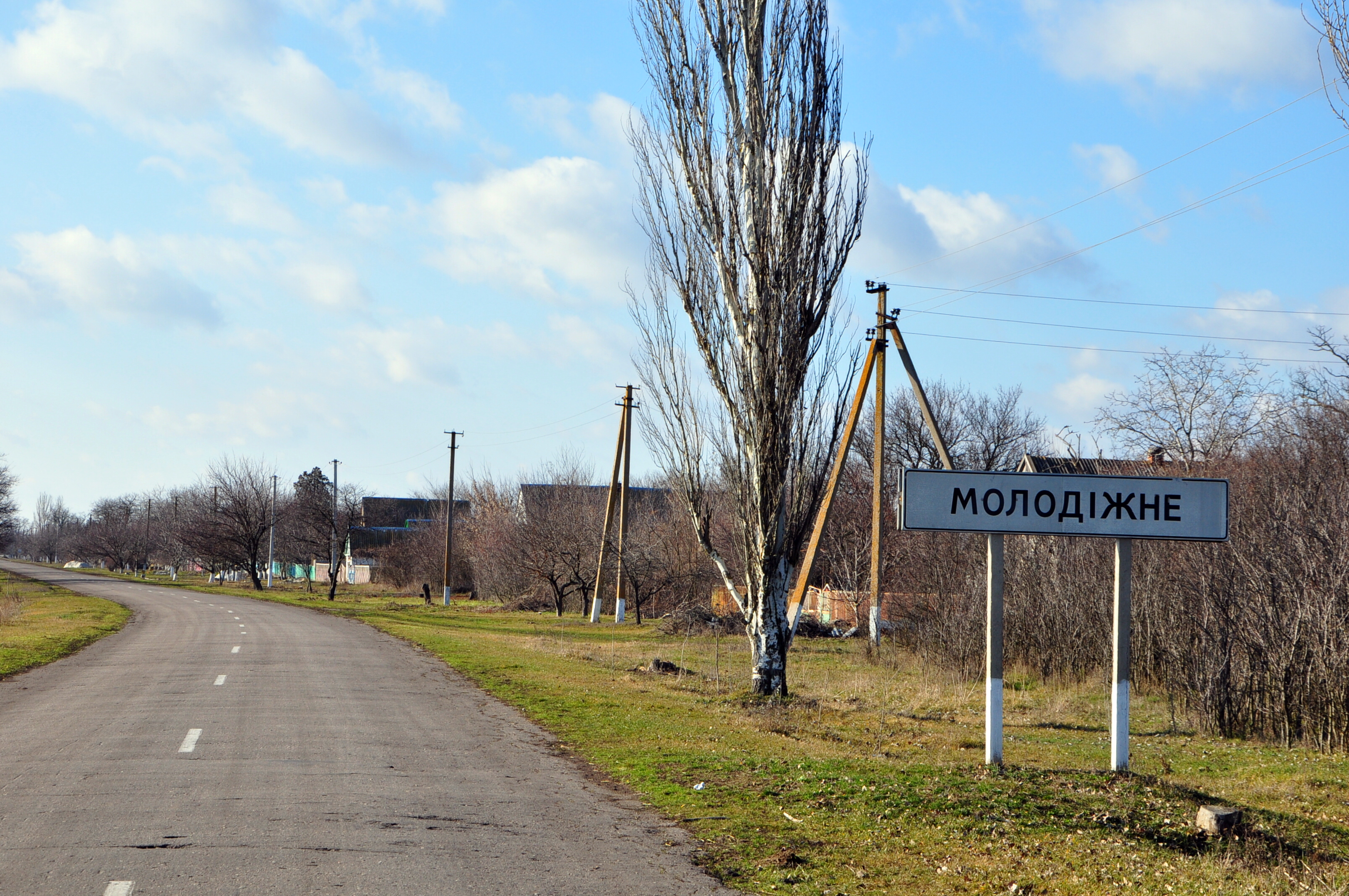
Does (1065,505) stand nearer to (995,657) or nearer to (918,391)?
(995,657)

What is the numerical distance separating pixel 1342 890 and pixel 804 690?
42.2 ft

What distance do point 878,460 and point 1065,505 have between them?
717 inches

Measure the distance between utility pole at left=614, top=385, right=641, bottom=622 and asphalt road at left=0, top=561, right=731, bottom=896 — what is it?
2200 cm

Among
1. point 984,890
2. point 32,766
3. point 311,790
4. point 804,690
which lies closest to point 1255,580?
point 804,690

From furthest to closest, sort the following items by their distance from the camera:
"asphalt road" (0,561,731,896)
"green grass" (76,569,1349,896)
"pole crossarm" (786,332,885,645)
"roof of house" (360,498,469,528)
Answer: "roof of house" (360,498,469,528)
"pole crossarm" (786,332,885,645)
"green grass" (76,569,1349,896)
"asphalt road" (0,561,731,896)

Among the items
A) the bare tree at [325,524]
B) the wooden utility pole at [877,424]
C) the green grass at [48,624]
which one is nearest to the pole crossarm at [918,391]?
the wooden utility pole at [877,424]

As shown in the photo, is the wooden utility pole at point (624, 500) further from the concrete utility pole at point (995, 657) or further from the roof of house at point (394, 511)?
the roof of house at point (394, 511)

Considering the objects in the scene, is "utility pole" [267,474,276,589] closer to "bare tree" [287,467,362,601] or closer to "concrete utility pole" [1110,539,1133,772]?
"bare tree" [287,467,362,601]

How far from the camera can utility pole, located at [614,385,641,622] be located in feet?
128

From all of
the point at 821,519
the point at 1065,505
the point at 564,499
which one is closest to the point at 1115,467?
the point at 821,519

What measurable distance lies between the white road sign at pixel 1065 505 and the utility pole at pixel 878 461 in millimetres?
16427

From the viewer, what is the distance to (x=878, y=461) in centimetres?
2828

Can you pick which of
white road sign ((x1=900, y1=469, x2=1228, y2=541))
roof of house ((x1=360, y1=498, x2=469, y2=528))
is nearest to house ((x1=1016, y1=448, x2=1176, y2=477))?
white road sign ((x1=900, y1=469, x2=1228, y2=541))

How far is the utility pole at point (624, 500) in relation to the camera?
38.9m
